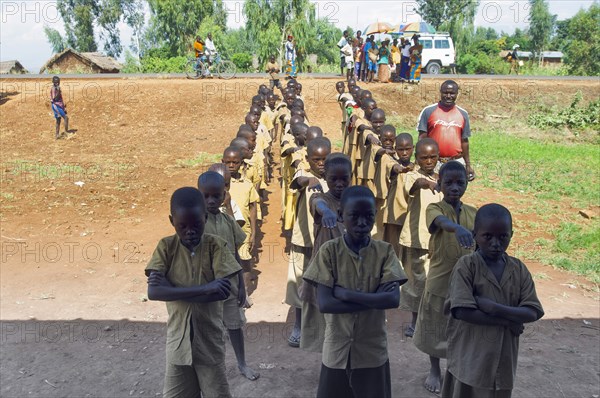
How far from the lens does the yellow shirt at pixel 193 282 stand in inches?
106

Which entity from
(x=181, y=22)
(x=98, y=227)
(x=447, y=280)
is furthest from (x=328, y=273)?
(x=181, y=22)

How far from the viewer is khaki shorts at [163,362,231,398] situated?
274cm

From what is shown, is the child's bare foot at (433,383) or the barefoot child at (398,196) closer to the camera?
the child's bare foot at (433,383)

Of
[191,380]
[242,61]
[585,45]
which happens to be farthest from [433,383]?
[242,61]

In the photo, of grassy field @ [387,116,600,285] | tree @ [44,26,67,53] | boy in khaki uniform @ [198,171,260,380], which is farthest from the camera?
tree @ [44,26,67,53]

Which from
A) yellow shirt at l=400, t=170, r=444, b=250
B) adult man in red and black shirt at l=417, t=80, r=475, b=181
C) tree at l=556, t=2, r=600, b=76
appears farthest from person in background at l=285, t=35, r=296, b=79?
tree at l=556, t=2, r=600, b=76

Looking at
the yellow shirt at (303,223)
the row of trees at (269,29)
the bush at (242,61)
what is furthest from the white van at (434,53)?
the yellow shirt at (303,223)

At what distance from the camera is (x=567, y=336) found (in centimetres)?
452

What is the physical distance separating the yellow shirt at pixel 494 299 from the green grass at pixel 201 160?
816 centimetres

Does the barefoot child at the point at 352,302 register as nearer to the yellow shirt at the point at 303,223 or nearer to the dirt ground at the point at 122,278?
the dirt ground at the point at 122,278

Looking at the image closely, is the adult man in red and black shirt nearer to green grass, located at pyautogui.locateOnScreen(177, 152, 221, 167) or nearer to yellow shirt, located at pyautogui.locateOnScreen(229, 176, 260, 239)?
yellow shirt, located at pyautogui.locateOnScreen(229, 176, 260, 239)

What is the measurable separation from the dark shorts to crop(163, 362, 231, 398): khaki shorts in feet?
1.74

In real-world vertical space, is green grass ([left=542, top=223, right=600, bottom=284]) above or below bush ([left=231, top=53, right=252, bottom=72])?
below

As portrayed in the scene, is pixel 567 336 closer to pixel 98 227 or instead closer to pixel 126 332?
pixel 126 332
